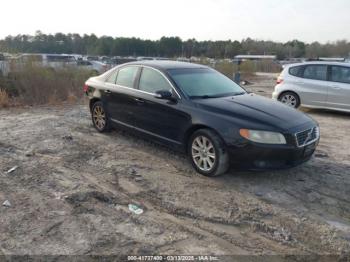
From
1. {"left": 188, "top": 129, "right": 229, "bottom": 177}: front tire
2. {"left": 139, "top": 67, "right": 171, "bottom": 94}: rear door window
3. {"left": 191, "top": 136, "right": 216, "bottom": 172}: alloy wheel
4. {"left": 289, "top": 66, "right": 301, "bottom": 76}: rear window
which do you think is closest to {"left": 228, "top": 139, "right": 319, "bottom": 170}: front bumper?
{"left": 188, "top": 129, "right": 229, "bottom": 177}: front tire

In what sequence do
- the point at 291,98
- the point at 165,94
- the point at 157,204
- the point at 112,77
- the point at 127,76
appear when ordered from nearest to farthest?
the point at 157,204
the point at 165,94
the point at 127,76
the point at 112,77
the point at 291,98

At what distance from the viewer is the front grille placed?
4.93m

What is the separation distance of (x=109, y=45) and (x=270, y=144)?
64.1 meters

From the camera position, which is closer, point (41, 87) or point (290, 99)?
point (290, 99)

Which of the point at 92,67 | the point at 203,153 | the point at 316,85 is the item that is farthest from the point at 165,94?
the point at 92,67

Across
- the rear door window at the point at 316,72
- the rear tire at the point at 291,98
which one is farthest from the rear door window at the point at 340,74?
the rear tire at the point at 291,98

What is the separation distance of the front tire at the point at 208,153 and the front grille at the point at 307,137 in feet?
3.32

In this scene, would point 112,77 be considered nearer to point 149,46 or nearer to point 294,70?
point 294,70

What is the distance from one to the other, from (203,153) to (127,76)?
7.85 ft

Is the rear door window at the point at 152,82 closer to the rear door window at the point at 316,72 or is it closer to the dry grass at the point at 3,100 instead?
the rear door window at the point at 316,72

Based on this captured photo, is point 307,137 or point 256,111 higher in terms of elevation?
point 256,111

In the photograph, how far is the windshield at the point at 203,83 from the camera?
18.6 feet

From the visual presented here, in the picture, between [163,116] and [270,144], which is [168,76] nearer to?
[163,116]

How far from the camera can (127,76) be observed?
669cm
